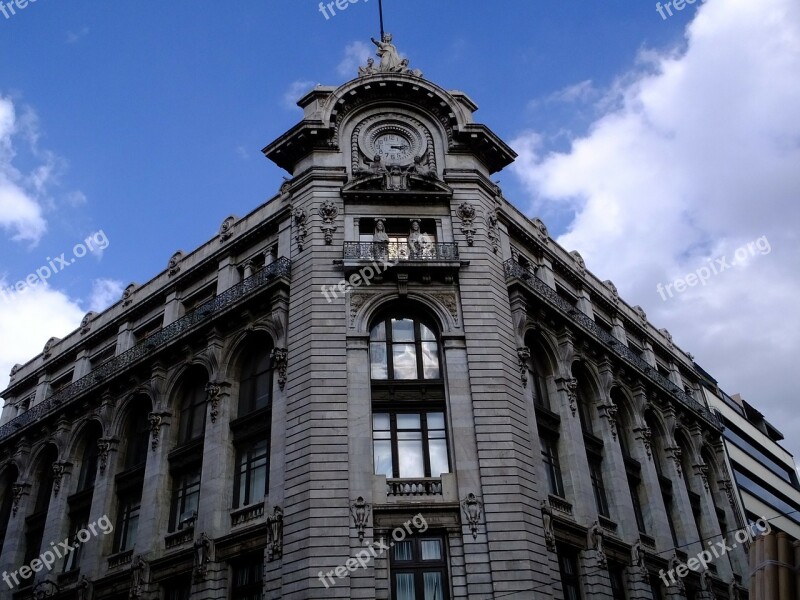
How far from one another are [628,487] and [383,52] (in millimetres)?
23060

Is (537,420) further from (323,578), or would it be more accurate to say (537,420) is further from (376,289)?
(323,578)

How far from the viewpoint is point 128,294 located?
41281 millimetres

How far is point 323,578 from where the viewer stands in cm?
2333

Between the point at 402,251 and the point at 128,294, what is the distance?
1841cm

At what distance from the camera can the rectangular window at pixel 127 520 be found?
1265 inches

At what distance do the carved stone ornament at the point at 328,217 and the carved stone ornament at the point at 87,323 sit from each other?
62.9ft

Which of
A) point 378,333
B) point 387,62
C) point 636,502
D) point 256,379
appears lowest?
point 636,502

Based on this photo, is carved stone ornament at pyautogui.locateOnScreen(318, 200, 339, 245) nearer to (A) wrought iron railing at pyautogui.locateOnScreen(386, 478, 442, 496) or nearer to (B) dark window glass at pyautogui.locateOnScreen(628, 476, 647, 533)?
(A) wrought iron railing at pyautogui.locateOnScreen(386, 478, 442, 496)

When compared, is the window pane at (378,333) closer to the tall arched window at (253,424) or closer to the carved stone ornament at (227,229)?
the tall arched window at (253,424)

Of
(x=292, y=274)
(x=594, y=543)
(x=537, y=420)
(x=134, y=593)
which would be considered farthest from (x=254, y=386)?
(x=594, y=543)

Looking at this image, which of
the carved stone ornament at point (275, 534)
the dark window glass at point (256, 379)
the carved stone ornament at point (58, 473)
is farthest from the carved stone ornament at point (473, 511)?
the carved stone ornament at point (58, 473)

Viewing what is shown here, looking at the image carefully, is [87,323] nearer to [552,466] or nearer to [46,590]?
[46,590]

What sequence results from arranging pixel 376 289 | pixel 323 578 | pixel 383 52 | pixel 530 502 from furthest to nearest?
pixel 383 52 → pixel 376 289 → pixel 530 502 → pixel 323 578

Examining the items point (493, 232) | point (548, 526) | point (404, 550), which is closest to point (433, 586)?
point (404, 550)
